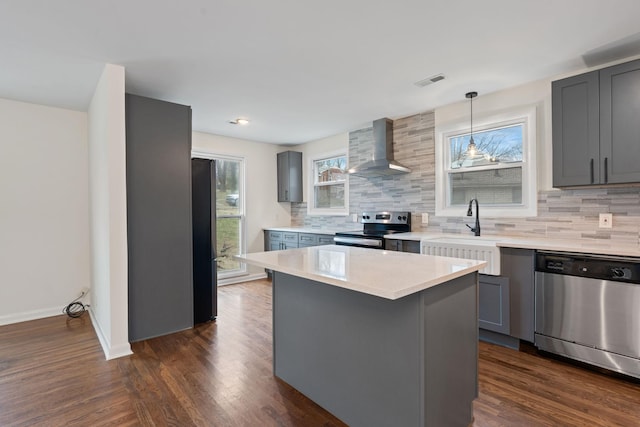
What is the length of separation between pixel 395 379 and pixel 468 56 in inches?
95.3

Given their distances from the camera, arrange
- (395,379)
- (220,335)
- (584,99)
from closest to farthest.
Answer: (395,379)
(584,99)
(220,335)

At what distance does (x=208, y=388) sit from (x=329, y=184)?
3.65 m

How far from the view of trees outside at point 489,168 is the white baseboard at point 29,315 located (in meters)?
4.84

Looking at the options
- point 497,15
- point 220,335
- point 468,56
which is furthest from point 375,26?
point 220,335

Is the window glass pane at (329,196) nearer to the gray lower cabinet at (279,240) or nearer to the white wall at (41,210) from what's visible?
the gray lower cabinet at (279,240)

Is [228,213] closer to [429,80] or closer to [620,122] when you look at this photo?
[429,80]

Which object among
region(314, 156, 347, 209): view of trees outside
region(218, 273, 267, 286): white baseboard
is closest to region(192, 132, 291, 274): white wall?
region(218, 273, 267, 286): white baseboard

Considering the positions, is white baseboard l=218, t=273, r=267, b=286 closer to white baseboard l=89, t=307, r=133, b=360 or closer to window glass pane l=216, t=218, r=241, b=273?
window glass pane l=216, t=218, r=241, b=273

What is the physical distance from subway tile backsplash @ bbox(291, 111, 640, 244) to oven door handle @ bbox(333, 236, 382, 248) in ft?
2.32

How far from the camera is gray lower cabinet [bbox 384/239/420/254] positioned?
3.28 m

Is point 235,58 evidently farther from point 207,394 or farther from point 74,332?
point 74,332

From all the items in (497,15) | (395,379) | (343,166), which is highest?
(497,15)

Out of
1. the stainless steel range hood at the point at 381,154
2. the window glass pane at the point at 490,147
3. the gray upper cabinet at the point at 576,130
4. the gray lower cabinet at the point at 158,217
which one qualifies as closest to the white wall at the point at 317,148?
the stainless steel range hood at the point at 381,154

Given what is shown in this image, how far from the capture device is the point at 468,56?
248cm
